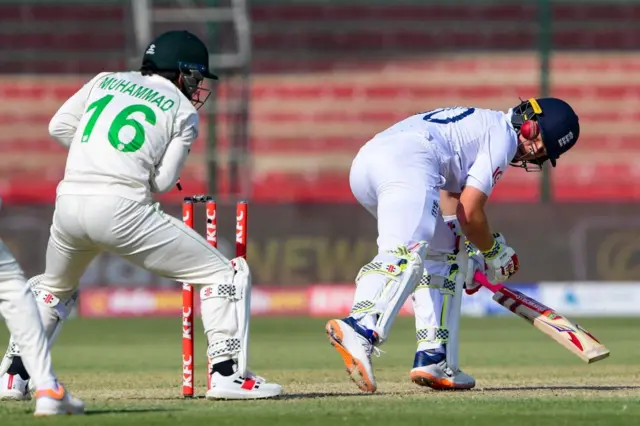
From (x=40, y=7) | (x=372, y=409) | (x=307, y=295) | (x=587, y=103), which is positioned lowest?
(x=307, y=295)

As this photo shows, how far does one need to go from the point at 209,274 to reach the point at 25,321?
87 cm

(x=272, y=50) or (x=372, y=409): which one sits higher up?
(x=272, y=50)

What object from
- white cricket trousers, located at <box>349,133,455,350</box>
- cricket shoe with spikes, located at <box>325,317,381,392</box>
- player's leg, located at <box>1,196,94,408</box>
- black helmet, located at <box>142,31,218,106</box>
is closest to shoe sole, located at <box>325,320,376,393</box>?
cricket shoe with spikes, located at <box>325,317,381,392</box>

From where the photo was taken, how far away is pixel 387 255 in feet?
17.5

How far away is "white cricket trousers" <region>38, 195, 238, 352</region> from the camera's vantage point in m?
4.84

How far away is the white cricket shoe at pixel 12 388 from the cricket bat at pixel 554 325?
206 centimetres

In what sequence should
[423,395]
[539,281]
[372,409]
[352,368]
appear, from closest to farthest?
1. [372,409]
2. [352,368]
3. [423,395]
4. [539,281]

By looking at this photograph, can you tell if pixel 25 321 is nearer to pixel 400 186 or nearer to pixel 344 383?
pixel 400 186

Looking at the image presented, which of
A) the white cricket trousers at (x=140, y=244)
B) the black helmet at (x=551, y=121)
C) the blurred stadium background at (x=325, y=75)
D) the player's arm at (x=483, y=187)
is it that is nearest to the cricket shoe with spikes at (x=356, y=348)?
the white cricket trousers at (x=140, y=244)

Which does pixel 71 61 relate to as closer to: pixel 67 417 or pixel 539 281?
pixel 539 281

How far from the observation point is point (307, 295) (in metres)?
12.7

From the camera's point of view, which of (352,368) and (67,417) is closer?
(67,417)

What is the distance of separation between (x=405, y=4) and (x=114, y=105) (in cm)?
988

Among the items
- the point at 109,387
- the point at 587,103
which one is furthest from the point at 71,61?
the point at 109,387
